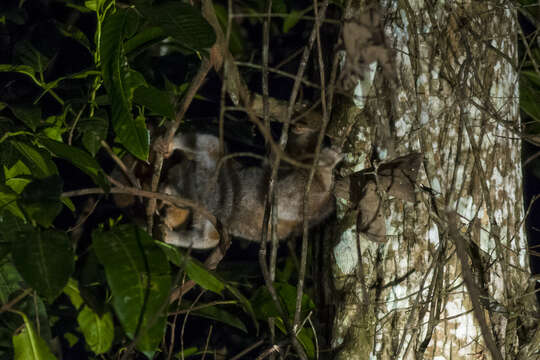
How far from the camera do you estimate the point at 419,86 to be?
130 centimetres

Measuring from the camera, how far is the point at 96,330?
1240mm

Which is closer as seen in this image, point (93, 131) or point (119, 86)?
point (119, 86)

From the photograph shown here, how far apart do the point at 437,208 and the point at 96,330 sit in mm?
863

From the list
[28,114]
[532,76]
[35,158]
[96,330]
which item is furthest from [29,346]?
[532,76]

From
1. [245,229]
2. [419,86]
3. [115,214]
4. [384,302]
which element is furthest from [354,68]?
[115,214]

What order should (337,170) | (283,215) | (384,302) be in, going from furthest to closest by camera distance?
(283,215)
(337,170)
(384,302)

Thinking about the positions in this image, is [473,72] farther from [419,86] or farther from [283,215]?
[283,215]

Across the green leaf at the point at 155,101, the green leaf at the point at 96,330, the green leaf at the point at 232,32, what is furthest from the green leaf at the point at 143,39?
the green leaf at the point at 96,330

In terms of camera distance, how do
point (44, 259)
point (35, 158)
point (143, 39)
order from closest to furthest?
point (44, 259) < point (35, 158) < point (143, 39)

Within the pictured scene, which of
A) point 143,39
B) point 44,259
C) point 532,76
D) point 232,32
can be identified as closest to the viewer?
point 44,259

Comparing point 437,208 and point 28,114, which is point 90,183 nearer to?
point 28,114

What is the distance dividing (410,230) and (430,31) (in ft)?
1.64

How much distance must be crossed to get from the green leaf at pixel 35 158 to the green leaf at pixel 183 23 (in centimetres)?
40

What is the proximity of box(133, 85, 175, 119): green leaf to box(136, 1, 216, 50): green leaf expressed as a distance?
0.56ft
